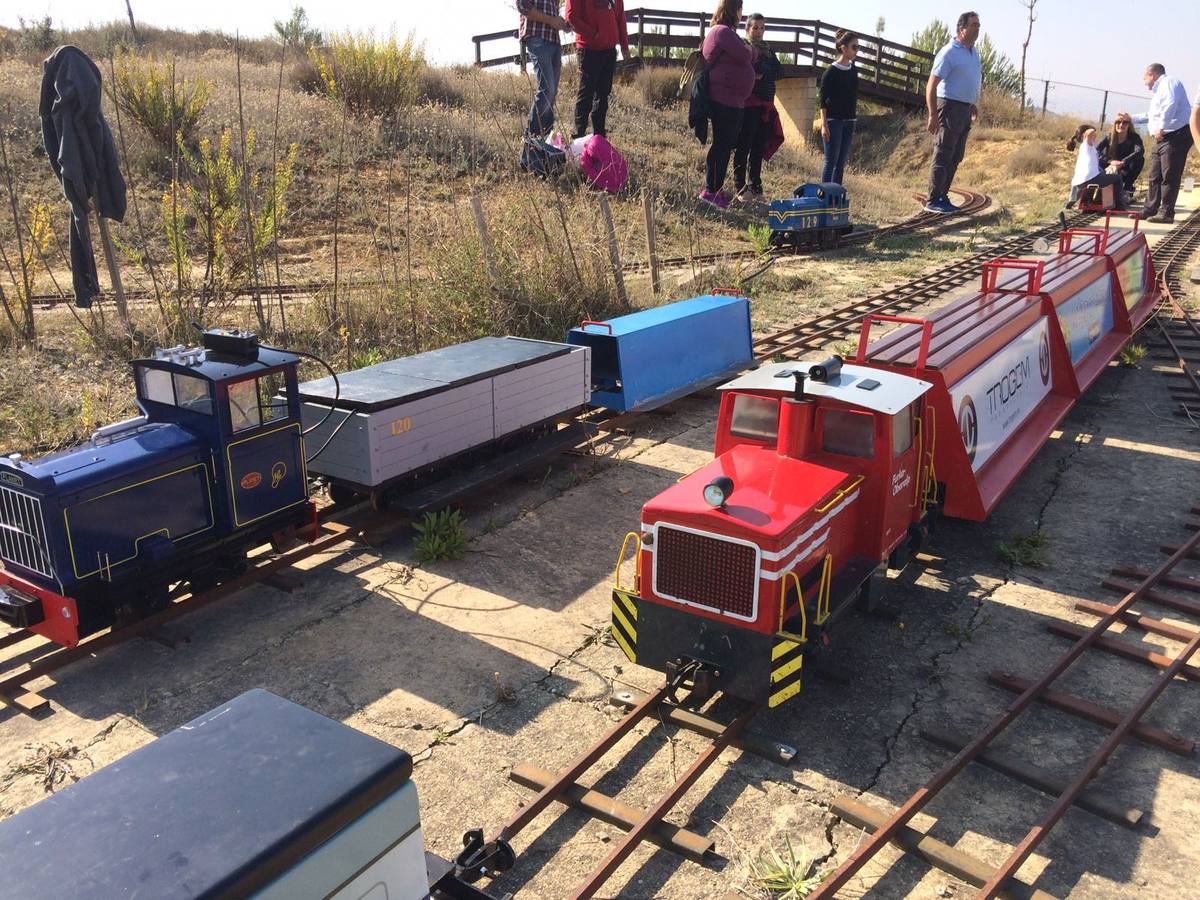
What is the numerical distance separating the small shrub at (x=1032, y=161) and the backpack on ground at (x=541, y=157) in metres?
22.9

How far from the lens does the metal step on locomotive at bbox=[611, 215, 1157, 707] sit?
244 inches

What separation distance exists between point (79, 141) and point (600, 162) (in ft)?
45.8

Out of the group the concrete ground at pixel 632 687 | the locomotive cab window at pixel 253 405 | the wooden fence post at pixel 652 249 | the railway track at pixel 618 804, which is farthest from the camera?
the wooden fence post at pixel 652 249

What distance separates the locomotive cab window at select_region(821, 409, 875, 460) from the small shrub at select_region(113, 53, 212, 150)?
19246mm

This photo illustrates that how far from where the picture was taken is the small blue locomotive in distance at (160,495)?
7.02m

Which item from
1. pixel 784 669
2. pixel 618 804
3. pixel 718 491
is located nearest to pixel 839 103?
pixel 718 491

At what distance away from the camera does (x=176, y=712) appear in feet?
21.8

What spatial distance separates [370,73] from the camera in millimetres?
25594

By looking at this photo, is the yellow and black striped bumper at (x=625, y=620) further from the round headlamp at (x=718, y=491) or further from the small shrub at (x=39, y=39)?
the small shrub at (x=39, y=39)

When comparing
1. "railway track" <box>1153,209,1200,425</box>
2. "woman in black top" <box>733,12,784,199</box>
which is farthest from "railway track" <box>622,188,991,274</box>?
"railway track" <box>1153,209,1200,425</box>

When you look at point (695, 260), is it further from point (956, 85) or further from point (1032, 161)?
point (1032, 161)

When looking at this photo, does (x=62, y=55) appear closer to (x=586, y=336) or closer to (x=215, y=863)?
(x=586, y=336)

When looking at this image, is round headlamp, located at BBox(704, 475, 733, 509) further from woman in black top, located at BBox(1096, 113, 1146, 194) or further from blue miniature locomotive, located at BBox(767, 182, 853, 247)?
woman in black top, located at BBox(1096, 113, 1146, 194)

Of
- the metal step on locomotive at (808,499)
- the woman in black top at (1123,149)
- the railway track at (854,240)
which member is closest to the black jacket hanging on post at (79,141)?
the metal step on locomotive at (808,499)
